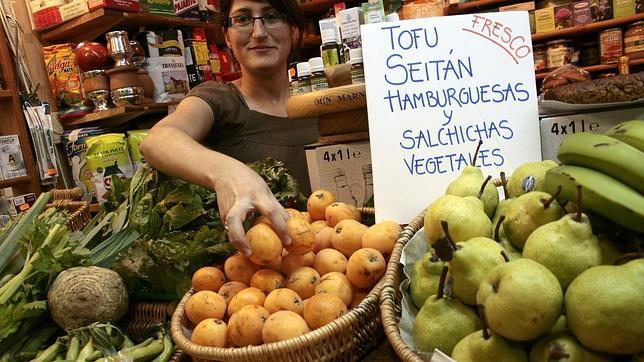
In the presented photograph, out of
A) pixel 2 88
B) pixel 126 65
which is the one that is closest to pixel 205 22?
pixel 126 65

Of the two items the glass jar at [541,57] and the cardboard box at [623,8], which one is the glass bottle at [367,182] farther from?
the cardboard box at [623,8]

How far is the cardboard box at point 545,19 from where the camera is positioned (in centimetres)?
331

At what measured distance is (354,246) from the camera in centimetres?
90

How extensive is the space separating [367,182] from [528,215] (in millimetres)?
537

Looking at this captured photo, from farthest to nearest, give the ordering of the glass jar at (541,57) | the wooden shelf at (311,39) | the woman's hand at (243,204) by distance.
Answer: the wooden shelf at (311,39) < the glass jar at (541,57) < the woman's hand at (243,204)

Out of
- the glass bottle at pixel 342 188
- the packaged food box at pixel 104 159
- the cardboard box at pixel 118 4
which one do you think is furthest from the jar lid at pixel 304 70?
the cardboard box at pixel 118 4

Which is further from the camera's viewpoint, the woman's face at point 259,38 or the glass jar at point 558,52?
the glass jar at point 558,52

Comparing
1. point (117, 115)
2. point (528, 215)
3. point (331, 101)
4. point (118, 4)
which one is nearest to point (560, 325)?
point (528, 215)

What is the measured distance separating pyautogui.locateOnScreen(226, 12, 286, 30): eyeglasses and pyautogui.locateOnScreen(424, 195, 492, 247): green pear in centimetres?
116

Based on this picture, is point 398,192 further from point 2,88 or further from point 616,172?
point 2,88

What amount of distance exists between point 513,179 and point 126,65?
2.46m

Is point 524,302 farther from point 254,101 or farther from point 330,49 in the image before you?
point 254,101

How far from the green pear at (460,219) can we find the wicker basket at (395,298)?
95 mm

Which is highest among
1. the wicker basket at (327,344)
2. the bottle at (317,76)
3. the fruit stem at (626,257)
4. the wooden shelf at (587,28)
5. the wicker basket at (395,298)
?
the wooden shelf at (587,28)
